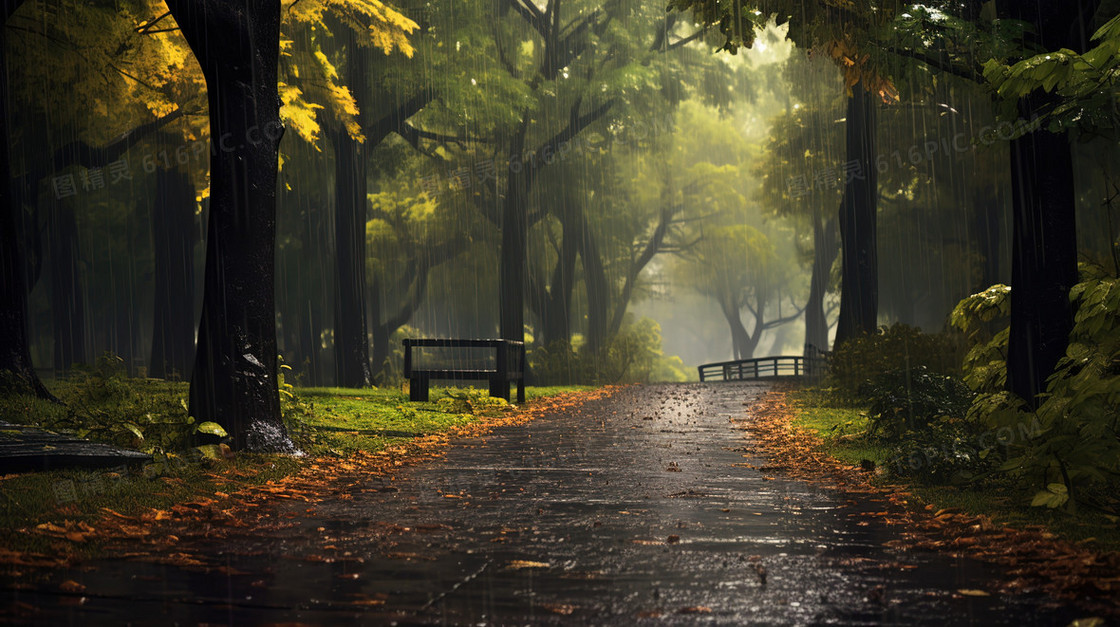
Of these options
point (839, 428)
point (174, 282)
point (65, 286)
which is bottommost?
point (839, 428)

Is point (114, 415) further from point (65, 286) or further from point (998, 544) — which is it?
point (65, 286)

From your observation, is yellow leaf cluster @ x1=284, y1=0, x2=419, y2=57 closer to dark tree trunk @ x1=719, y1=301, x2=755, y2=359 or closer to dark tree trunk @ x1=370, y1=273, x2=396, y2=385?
dark tree trunk @ x1=370, y1=273, x2=396, y2=385

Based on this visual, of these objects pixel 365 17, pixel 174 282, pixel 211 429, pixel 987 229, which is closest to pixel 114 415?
pixel 211 429

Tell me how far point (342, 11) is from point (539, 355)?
1704 centimetres

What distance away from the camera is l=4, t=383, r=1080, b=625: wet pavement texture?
4422 millimetres

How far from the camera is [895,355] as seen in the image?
18.2 metres

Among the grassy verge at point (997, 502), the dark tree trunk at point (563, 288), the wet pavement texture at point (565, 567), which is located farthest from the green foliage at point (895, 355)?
the dark tree trunk at point (563, 288)

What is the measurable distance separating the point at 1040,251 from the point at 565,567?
624 cm

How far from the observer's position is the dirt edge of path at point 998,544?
4.75m

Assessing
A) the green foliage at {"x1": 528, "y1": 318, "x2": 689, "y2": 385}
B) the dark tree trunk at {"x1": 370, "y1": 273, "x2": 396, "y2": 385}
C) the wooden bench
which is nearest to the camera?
the wooden bench

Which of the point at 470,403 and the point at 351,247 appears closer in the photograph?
the point at 470,403

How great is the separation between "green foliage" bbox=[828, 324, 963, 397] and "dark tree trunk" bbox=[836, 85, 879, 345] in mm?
2817

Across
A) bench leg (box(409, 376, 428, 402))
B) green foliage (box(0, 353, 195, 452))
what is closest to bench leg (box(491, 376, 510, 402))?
bench leg (box(409, 376, 428, 402))

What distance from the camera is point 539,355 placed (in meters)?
34.2
